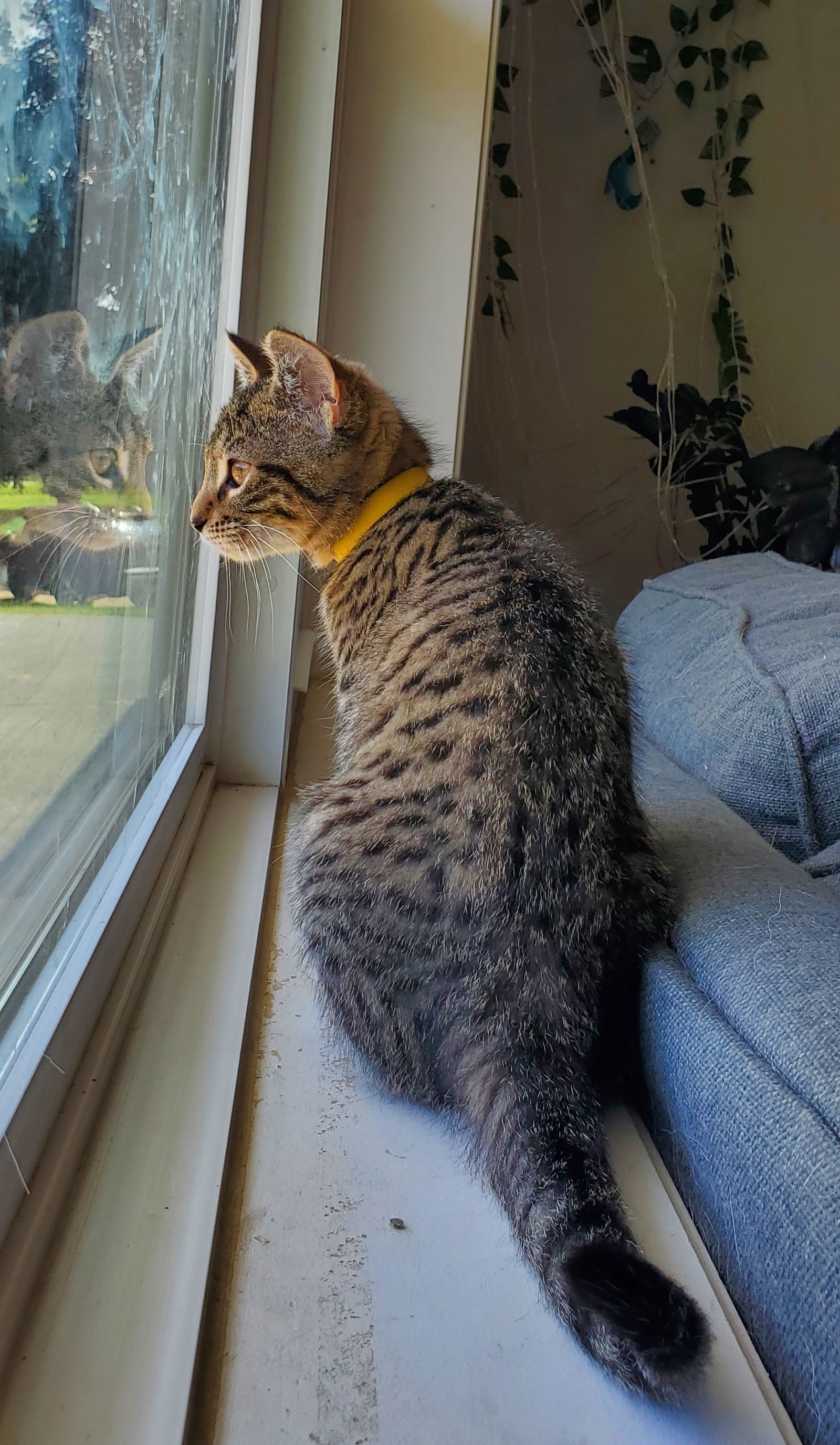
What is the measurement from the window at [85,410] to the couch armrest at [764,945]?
1.59 feet

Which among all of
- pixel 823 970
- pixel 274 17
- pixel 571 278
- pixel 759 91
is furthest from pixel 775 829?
pixel 759 91

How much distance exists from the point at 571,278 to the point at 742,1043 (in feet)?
9.41

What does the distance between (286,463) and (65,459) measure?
60 centimetres

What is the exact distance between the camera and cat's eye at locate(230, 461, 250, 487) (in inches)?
45.7

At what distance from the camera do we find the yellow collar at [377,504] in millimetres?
1148

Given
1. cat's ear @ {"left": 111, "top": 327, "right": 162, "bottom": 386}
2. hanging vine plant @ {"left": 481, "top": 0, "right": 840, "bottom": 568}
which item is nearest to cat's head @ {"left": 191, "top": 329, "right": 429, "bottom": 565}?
cat's ear @ {"left": 111, "top": 327, "right": 162, "bottom": 386}

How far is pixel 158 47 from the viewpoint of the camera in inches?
32.2

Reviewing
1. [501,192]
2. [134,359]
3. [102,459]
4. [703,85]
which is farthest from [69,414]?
[703,85]

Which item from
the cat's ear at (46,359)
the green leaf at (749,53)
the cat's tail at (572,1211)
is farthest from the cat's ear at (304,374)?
Result: the green leaf at (749,53)

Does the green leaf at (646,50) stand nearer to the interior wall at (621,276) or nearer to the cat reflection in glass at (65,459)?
the interior wall at (621,276)

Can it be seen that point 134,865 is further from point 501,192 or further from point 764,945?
point 501,192

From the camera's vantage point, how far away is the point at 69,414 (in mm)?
580

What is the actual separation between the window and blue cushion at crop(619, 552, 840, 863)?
1.84 feet

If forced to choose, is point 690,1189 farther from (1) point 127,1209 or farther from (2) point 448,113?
(2) point 448,113
